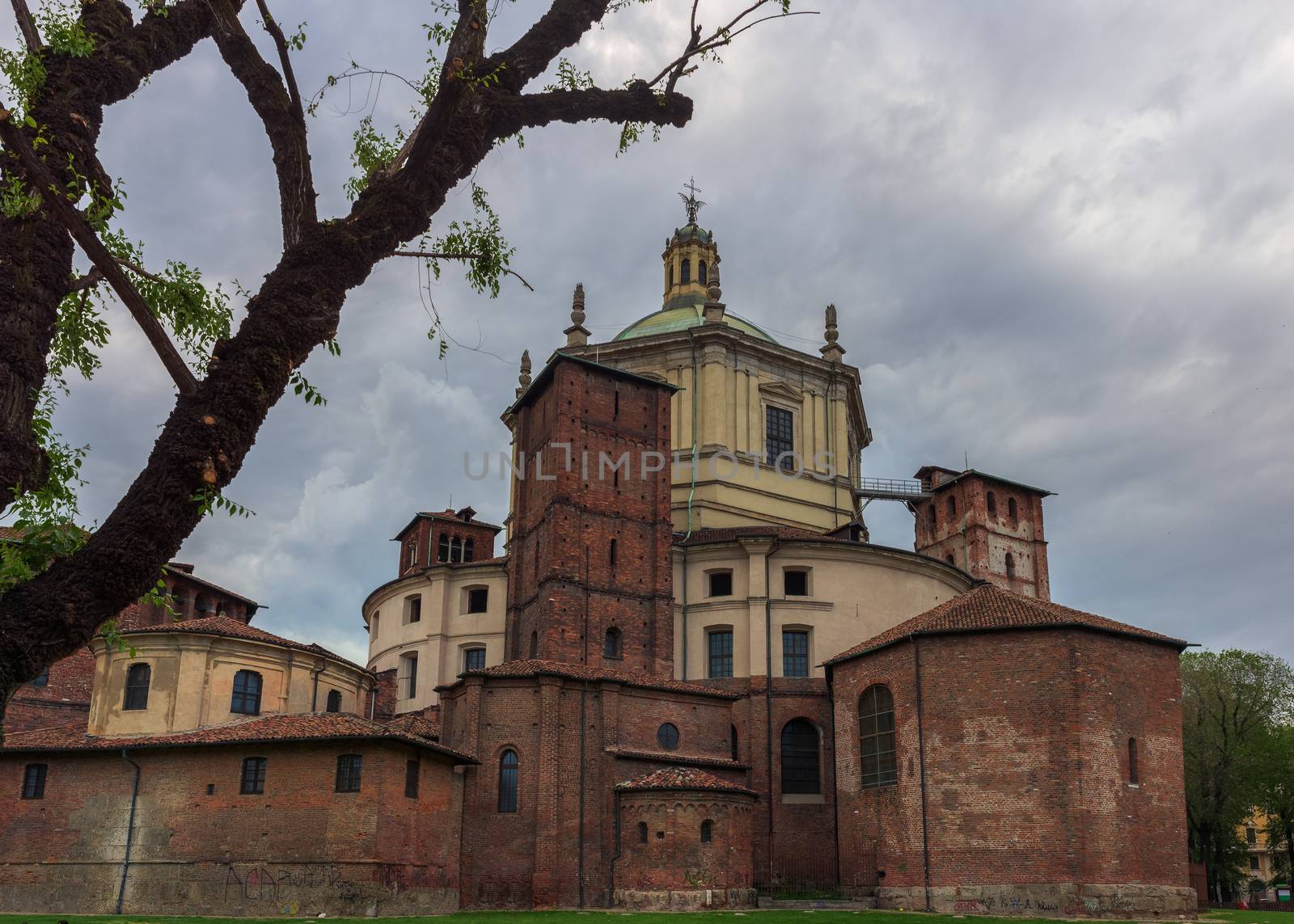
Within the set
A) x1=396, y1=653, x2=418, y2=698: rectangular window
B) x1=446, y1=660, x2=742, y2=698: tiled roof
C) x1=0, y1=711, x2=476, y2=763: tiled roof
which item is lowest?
x1=0, y1=711, x2=476, y2=763: tiled roof

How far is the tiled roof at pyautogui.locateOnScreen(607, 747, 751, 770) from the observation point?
31812 mm

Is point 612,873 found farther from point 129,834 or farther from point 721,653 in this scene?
point 129,834

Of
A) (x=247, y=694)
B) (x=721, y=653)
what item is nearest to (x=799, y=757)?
(x=721, y=653)

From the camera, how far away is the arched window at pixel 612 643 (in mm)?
35469

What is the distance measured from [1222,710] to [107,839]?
43791 millimetres

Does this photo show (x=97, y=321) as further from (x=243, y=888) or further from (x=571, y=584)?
(x=571, y=584)

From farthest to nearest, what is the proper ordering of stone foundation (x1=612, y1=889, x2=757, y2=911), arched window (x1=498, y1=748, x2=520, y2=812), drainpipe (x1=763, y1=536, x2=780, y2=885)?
drainpipe (x1=763, y1=536, x2=780, y2=885)
arched window (x1=498, y1=748, x2=520, y2=812)
stone foundation (x1=612, y1=889, x2=757, y2=911)

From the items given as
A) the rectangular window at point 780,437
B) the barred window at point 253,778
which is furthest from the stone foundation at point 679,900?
the rectangular window at point 780,437

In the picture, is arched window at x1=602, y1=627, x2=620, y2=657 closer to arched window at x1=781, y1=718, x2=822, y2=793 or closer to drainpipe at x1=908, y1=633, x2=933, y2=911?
arched window at x1=781, y1=718, x2=822, y2=793

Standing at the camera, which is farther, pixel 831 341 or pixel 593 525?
pixel 831 341

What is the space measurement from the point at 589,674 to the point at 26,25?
86.4 ft

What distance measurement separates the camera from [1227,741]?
4844 centimetres

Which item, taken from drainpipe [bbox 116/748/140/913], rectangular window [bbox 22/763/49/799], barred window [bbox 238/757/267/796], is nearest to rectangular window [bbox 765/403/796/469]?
barred window [bbox 238/757/267/796]

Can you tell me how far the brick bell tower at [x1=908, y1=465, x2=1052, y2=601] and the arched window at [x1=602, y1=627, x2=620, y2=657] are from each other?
2432cm
